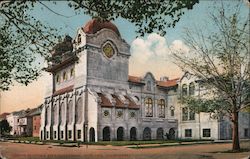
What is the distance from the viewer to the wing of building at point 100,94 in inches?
230

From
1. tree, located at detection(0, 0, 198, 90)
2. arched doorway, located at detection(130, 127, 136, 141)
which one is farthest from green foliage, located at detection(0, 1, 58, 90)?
arched doorway, located at detection(130, 127, 136, 141)

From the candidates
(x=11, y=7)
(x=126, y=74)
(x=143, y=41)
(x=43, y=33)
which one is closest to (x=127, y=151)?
(x=126, y=74)

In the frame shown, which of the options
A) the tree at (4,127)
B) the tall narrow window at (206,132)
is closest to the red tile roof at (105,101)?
the tree at (4,127)

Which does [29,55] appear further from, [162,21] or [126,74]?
[162,21]

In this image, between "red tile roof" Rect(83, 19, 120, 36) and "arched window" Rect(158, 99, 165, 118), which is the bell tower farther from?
"arched window" Rect(158, 99, 165, 118)

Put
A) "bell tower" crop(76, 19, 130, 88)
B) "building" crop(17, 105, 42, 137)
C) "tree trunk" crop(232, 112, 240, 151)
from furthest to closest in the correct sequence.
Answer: "tree trunk" crop(232, 112, 240, 151)
"building" crop(17, 105, 42, 137)
"bell tower" crop(76, 19, 130, 88)

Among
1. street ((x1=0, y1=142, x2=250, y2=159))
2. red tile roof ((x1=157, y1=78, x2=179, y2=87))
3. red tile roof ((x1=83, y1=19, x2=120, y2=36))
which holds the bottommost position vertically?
street ((x1=0, y1=142, x2=250, y2=159))

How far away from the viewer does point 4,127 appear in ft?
23.5

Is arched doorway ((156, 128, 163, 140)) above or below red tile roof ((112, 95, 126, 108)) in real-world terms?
below

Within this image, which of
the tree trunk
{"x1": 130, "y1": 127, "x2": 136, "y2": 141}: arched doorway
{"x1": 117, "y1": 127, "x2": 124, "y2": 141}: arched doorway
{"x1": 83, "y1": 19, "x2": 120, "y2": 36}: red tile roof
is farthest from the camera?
the tree trunk

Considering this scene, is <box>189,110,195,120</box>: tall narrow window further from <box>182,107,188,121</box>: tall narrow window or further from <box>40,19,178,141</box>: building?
<box>40,19,178,141</box>: building

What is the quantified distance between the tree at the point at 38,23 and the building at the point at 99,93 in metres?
0.21

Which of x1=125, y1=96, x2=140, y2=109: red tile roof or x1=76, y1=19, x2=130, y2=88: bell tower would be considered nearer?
x1=76, y1=19, x2=130, y2=88: bell tower

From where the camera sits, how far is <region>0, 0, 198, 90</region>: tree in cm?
563
